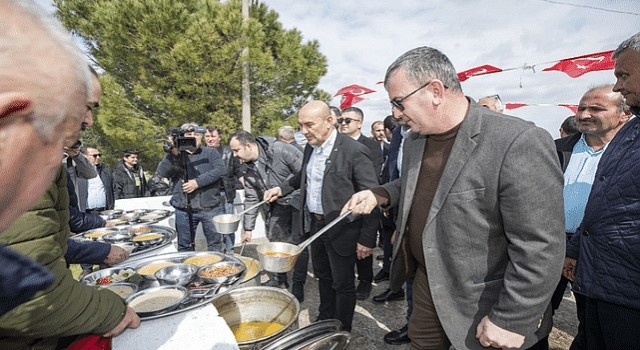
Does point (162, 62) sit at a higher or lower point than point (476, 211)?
higher

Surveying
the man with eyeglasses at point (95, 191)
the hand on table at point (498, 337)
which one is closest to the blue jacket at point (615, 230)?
the hand on table at point (498, 337)

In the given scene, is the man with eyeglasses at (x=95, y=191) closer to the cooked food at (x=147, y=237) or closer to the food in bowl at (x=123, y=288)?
the cooked food at (x=147, y=237)

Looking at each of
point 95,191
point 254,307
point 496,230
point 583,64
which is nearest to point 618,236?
point 496,230

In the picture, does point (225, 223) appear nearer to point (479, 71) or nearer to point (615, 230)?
point (615, 230)

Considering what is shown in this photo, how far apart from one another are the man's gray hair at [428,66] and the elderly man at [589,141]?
1617 mm

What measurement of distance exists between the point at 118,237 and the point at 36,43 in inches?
102

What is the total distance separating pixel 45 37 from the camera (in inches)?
16.6

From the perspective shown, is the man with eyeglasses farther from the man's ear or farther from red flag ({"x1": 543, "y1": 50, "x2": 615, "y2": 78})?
red flag ({"x1": 543, "y1": 50, "x2": 615, "y2": 78})

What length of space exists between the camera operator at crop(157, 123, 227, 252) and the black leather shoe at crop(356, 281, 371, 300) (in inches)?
74.2

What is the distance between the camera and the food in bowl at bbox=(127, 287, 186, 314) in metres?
1.43

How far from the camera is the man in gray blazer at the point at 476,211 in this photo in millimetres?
1216

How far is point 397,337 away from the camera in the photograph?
289 cm

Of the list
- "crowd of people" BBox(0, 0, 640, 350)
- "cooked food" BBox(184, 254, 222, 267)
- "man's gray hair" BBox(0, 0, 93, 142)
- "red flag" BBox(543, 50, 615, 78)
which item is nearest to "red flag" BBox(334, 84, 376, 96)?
"red flag" BBox(543, 50, 615, 78)

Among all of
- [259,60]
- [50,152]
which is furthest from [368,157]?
[259,60]
